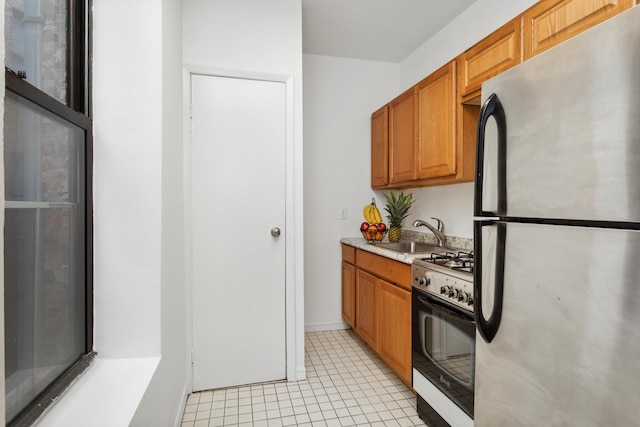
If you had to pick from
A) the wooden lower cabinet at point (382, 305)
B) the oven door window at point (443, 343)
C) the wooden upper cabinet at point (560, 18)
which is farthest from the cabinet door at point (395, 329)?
the wooden upper cabinet at point (560, 18)

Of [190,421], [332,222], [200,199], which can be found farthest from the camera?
[332,222]

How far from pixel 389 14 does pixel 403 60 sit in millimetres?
766

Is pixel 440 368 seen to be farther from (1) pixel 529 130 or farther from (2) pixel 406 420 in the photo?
(1) pixel 529 130

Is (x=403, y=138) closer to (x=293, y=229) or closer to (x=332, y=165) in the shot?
(x=332, y=165)

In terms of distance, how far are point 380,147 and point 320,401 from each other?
2.02m

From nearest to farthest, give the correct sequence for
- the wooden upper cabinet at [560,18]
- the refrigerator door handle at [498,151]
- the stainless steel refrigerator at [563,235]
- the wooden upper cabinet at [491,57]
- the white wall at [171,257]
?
1. the stainless steel refrigerator at [563,235]
2. the refrigerator door handle at [498,151]
3. the wooden upper cabinet at [560,18]
4. the white wall at [171,257]
5. the wooden upper cabinet at [491,57]

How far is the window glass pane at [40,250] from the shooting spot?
2.58 feet

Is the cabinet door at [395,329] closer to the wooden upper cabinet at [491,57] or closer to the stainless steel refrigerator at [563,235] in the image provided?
the stainless steel refrigerator at [563,235]

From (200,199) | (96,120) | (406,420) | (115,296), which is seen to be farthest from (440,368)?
(96,120)

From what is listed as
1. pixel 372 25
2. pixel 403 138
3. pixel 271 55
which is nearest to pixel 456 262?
pixel 403 138

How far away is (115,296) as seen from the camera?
3.97 ft

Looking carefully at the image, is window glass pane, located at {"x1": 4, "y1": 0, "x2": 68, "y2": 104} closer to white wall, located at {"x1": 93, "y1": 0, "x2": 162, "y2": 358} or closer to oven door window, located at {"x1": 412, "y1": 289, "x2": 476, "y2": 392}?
white wall, located at {"x1": 93, "y1": 0, "x2": 162, "y2": 358}

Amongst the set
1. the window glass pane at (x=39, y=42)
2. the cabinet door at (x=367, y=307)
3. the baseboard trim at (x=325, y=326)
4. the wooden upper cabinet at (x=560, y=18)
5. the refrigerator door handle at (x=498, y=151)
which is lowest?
the baseboard trim at (x=325, y=326)

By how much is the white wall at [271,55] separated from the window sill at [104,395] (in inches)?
42.3
